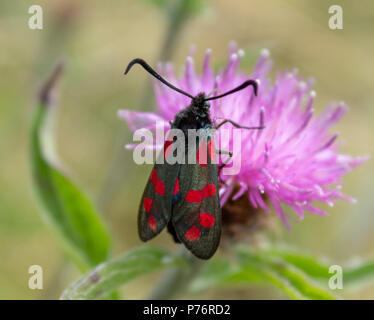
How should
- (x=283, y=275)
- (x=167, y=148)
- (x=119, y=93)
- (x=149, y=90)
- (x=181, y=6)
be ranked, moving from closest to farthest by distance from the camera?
(x=167, y=148) < (x=283, y=275) < (x=181, y=6) < (x=149, y=90) < (x=119, y=93)

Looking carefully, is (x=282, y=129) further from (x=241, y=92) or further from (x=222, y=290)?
(x=222, y=290)

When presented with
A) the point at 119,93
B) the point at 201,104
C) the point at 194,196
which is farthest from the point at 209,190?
the point at 119,93

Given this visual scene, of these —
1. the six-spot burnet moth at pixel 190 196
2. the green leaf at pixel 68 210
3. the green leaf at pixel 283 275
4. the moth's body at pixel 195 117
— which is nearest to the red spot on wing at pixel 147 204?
the six-spot burnet moth at pixel 190 196

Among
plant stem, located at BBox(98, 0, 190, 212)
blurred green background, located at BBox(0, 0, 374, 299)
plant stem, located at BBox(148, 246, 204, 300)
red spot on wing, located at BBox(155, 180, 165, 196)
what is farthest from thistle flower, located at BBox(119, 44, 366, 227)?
plant stem, located at BBox(98, 0, 190, 212)

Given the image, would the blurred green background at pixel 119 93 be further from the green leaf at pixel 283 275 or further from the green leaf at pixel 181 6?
the green leaf at pixel 283 275

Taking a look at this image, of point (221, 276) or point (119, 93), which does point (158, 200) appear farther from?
point (119, 93)
